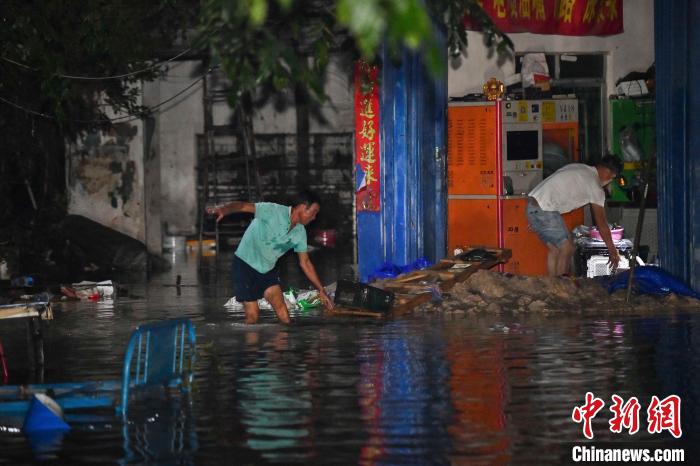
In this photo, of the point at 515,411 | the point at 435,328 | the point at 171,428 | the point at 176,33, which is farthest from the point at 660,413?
the point at 176,33

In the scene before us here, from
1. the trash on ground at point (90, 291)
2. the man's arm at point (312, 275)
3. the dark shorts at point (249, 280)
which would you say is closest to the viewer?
the man's arm at point (312, 275)

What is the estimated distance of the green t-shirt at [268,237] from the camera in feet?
40.6

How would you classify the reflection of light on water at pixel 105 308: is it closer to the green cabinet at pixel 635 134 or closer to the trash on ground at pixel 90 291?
the trash on ground at pixel 90 291

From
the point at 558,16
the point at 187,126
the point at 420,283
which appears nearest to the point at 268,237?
the point at 420,283

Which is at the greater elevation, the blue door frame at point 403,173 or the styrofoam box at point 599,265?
the blue door frame at point 403,173

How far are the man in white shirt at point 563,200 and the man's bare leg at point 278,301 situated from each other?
4299 millimetres

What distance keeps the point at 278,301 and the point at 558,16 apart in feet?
27.3

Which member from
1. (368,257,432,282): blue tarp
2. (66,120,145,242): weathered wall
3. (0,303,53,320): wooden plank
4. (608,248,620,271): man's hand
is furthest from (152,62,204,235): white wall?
(0,303,53,320): wooden plank

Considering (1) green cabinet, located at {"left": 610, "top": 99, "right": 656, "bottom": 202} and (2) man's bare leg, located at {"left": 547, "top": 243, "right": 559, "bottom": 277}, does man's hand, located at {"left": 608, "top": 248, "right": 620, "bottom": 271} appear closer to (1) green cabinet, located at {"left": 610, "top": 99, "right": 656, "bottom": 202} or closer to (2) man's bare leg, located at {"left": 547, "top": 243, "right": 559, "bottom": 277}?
(2) man's bare leg, located at {"left": 547, "top": 243, "right": 559, "bottom": 277}

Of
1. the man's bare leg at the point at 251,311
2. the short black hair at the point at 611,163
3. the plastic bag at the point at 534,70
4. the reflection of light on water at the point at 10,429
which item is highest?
the plastic bag at the point at 534,70

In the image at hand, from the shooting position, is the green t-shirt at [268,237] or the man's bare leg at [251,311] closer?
the green t-shirt at [268,237]

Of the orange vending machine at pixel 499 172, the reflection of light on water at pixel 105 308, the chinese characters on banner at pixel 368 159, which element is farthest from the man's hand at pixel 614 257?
the reflection of light on water at pixel 105 308

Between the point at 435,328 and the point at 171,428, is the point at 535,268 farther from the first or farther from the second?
the point at 171,428

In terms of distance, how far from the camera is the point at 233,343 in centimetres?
1201
